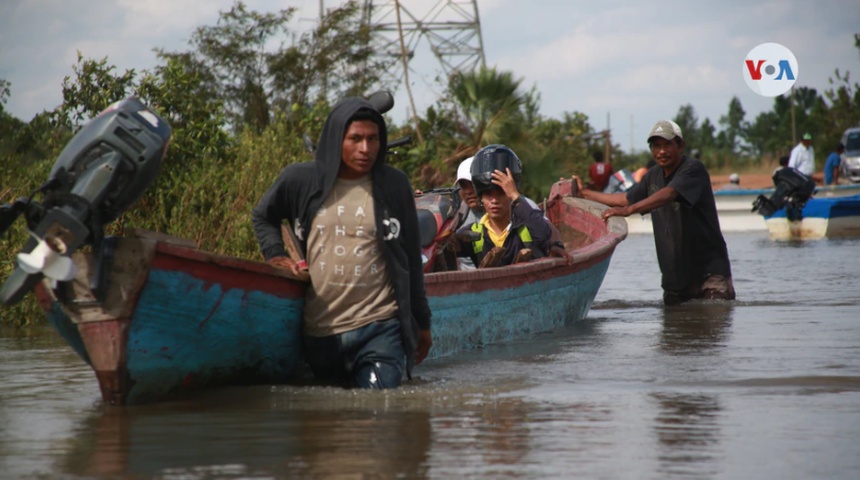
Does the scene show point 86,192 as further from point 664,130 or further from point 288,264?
point 664,130

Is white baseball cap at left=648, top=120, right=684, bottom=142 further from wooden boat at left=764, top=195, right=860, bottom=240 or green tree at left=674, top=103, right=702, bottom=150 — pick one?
green tree at left=674, top=103, right=702, bottom=150

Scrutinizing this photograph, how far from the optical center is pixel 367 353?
584cm

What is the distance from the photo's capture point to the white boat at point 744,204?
83.7 ft

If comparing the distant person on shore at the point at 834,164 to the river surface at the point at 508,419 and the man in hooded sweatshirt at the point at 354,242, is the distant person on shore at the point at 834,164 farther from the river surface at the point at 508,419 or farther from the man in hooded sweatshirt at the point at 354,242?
the man in hooded sweatshirt at the point at 354,242

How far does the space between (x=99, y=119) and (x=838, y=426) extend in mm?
3425

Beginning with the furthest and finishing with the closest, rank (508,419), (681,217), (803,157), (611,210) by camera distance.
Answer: (803,157), (611,210), (681,217), (508,419)

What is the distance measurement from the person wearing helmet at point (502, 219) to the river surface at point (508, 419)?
657 mm

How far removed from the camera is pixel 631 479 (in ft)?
14.0

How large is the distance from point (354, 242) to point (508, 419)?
3.57 ft

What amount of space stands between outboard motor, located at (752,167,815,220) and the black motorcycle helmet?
14.9 m

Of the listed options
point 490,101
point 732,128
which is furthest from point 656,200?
point 732,128

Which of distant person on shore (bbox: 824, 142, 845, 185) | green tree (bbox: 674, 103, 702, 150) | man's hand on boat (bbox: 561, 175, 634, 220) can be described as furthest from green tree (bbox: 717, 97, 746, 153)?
man's hand on boat (bbox: 561, 175, 634, 220)

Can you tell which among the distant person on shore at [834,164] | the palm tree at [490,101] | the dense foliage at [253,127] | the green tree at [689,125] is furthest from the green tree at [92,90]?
the green tree at [689,125]

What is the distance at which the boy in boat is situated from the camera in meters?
8.15
